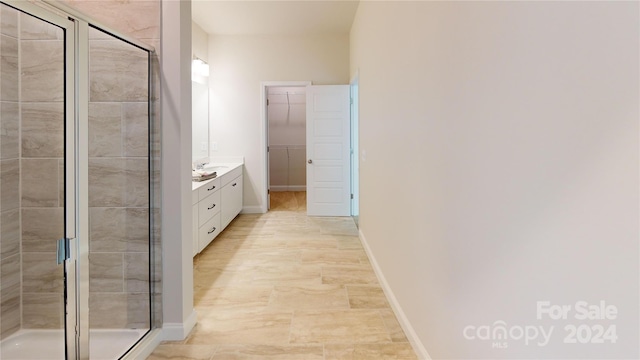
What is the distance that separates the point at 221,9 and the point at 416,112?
3.67 metres

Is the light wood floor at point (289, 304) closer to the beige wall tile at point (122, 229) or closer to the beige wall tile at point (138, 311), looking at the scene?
the beige wall tile at point (138, 311)

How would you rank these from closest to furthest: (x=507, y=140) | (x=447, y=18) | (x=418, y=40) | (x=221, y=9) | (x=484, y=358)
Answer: (x=507, y=140) < (x=484, y=358) < (x=447, y=18) < (x=418, y=40) < (x=221, y=9)

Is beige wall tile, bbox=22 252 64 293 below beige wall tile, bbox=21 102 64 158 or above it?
below

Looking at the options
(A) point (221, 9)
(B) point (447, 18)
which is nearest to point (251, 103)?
(A) point (221, 9)

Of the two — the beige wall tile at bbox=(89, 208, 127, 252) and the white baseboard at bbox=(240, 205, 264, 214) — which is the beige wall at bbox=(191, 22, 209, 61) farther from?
the beige wall tile at bbox=(89, 208, 127, 252)

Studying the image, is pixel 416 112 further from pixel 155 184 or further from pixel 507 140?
pixel 155 184

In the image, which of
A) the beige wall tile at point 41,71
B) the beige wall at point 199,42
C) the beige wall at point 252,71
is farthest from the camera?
the beige wall at point 252,71

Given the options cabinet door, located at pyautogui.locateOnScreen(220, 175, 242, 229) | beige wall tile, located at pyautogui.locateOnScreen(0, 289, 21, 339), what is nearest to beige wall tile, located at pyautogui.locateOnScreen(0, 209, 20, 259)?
beige wall tile, located at pyautogui.locateOnScreen(0, 289, 21, 339)

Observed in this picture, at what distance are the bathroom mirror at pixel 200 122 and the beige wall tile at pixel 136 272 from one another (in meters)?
3.31

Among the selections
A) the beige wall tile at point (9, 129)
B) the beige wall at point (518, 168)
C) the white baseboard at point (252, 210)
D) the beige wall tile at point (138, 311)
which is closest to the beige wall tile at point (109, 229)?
the beige wall tile at point (138, 311)

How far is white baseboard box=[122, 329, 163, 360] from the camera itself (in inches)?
77.6

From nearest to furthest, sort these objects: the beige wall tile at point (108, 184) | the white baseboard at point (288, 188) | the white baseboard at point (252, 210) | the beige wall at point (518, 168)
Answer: the beige wall at point (518, 168) → the beige wall tile at point (108, 184) → the white baseboard at point (252, 210) → the white baseboard at point (288, 188)

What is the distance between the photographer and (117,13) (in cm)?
215

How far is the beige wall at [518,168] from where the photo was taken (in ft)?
2.45
